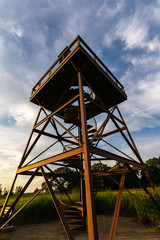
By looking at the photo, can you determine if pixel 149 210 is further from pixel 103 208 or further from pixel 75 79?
pixel 75 79

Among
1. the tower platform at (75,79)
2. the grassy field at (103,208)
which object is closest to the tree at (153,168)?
the grassy field at (103,208)

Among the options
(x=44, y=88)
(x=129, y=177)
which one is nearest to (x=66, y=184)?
(x=129, y=177)

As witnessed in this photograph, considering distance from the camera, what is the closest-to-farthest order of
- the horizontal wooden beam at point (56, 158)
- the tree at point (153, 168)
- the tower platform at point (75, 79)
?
the horizontal wooden beam at point (56, 158)
the tower platform at point (75, 79)
the tree at point (153, 168)

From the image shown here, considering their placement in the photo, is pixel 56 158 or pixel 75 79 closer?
pixel 56 158

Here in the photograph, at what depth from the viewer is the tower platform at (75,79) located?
21.6 ft

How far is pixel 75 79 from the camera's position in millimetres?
6996

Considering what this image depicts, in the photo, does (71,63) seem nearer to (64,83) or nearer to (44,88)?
(64,83)

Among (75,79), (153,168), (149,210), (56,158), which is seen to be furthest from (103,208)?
A: (153,168)

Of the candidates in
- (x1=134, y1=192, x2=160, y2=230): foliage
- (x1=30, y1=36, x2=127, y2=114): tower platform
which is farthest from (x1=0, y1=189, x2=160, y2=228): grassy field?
(x1=30, y1=36, x2=127, y2=114): tower platform

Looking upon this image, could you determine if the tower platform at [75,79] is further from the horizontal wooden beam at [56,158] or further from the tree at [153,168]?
the tree at [153,168]

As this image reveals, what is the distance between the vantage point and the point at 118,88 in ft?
28.7

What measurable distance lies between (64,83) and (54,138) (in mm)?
3785

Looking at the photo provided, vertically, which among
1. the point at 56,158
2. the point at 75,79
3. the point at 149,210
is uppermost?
the point at 75,79

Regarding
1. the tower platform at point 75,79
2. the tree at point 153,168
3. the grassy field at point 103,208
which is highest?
the tower platform at point 75,79
